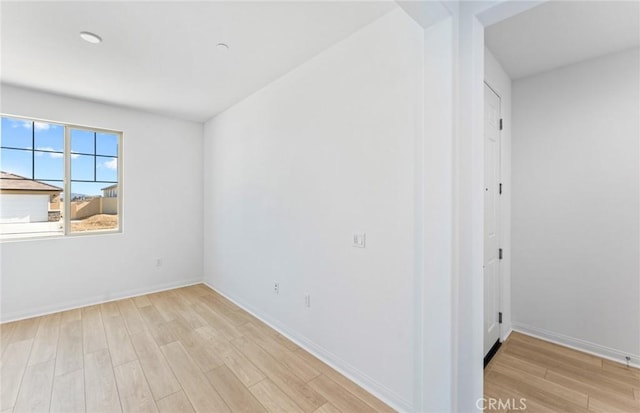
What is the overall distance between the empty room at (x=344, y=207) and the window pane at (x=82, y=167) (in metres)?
0.02

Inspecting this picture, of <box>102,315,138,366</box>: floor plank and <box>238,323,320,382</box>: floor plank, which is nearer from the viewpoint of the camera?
<box>238,323,320,382</box>: floor plank

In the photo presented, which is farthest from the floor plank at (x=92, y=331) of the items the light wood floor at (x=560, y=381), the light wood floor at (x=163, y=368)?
the light wood floor at (x=560, y=381)

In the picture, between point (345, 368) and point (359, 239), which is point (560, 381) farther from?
point (359, 239)

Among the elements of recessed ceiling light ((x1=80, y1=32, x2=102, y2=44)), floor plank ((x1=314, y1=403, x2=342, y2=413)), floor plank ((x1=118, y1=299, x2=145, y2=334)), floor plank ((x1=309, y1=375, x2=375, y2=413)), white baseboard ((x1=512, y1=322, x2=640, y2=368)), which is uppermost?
recessed ceiling light ((x1=80, y1=32, x2=102, y2=44))

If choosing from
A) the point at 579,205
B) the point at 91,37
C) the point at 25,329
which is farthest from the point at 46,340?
the point at 579,205

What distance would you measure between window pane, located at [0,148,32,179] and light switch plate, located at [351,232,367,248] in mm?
4055

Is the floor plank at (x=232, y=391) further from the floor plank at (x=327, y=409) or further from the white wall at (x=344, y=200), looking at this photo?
the white wall at (x=344, y=200)

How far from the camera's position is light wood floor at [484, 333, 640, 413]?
1.85 meters

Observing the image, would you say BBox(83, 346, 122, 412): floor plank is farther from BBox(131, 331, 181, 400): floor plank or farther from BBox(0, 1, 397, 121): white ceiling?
BBox(0, 1, 397, 121): white ceiling

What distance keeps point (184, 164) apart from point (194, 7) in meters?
2.96

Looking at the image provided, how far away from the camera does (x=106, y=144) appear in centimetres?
382

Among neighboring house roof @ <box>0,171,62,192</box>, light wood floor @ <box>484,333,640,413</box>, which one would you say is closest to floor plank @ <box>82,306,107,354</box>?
neighboring house roof @ <box>0,171,62,192</box>

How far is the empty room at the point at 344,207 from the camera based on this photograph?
148 cm

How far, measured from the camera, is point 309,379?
2.10 m
